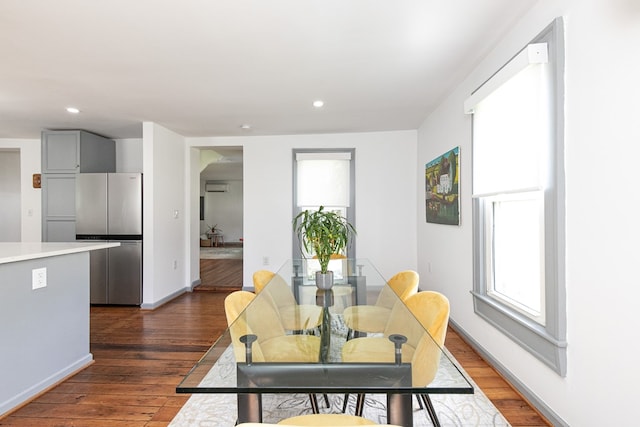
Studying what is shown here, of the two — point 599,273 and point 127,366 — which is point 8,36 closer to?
point 127,366

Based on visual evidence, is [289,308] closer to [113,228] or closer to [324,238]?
[324,238]

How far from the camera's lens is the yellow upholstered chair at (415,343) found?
1093 millimetres

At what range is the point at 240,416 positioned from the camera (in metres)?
1.11

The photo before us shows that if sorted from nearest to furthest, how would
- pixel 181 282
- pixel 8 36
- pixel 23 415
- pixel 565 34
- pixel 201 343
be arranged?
pixel 565 34 → pixel 23 415 → pixel 8 36 → pixel 201 343 → pixel 181 282

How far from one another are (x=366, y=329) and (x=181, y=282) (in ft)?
12.8

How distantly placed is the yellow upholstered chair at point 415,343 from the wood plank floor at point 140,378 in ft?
2.87

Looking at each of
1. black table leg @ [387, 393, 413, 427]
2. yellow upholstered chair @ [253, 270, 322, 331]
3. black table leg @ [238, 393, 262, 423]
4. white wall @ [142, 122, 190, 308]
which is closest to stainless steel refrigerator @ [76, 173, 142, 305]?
white wall @ [142, 122, 190, 308]

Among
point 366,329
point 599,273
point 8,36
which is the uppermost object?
point 8,36

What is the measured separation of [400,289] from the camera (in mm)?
2402

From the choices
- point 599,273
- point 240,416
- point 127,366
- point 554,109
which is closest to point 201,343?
point 127,366

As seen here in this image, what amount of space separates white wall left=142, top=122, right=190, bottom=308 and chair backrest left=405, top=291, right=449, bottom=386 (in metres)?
3.47

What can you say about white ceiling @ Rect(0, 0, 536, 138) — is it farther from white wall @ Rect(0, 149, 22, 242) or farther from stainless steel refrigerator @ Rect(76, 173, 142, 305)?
white wall @ Rect(0, 149, 22, 242)

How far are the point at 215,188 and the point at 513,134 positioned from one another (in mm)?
10714

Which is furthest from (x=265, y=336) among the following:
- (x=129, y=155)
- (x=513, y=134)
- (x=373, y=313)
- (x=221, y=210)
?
(x=221, y=210)
